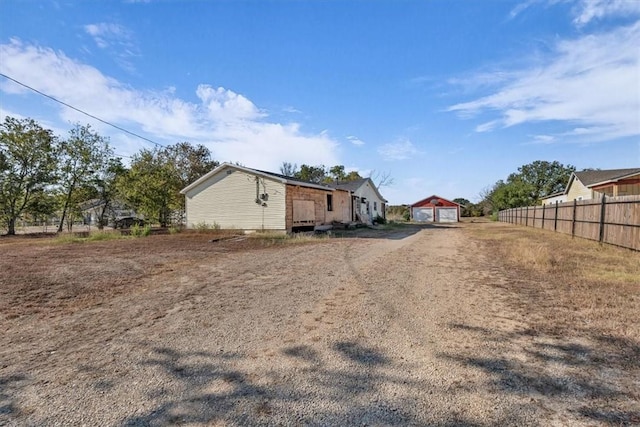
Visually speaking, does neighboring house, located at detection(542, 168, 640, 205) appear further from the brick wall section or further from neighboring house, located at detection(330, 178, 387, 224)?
neighboring house, located at detection(330, 178, 387, 224)

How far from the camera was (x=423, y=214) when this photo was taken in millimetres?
40781

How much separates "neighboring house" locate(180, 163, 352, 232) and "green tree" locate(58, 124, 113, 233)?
39.6 feet

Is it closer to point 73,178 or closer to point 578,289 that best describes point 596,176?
point 578,289

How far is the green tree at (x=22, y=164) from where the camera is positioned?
70.5ft

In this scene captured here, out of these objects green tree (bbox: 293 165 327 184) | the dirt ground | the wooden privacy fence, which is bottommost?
the dirt ground

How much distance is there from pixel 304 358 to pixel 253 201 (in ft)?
48.4

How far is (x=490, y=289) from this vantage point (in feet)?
16.8

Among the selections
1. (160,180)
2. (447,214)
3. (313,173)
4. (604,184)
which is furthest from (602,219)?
(313,173)

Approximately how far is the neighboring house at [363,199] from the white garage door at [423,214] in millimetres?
8154

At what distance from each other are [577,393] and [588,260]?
6.57m

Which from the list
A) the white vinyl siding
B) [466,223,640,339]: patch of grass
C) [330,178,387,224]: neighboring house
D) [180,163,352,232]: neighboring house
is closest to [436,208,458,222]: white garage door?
[330,178,387,224]: neighboring house

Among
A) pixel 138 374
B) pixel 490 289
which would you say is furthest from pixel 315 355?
pixel 490 289

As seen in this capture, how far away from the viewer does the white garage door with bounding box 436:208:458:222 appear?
3872 cm

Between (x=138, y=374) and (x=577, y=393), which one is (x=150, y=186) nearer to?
(x=138, y=374)
